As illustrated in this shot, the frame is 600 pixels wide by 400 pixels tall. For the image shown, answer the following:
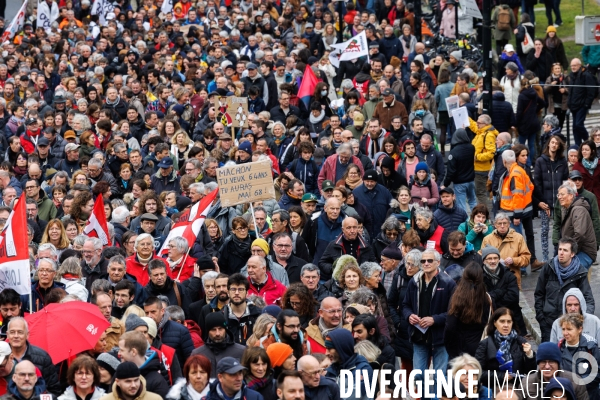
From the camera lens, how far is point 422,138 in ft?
60.4

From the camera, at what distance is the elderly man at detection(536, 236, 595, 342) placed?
13320 millimetres

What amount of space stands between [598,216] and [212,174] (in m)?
5.16

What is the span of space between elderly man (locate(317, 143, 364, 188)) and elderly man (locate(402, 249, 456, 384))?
4754 mm

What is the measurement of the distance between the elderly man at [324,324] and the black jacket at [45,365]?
2.15m

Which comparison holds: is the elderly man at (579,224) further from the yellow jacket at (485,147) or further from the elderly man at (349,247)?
the yellow jacket at (485,147)

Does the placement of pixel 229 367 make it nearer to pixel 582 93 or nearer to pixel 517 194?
pixel 517 194

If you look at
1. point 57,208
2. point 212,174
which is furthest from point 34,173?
point 212,174

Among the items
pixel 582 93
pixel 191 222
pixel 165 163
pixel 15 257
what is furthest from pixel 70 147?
pixel 582 93

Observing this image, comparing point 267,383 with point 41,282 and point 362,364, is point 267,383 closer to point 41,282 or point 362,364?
point 362,364

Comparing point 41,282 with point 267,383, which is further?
point 41,282

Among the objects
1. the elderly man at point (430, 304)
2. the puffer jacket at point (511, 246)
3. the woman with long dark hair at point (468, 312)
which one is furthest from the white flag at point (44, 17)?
the woman with long dark hair at point (468, 312)

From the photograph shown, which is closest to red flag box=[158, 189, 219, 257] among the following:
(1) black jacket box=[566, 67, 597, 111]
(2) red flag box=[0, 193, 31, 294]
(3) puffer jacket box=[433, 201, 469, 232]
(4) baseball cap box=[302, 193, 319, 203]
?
(4) baseball cap box=[302, 193, 319, 203]

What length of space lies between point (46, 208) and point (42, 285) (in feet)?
14.5

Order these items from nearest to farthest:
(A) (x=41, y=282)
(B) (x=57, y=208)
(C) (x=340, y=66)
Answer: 1. (A) (x=41, y=282)
2. (B) (x=57, y=208)
3. (C) (x=340, y=66)
